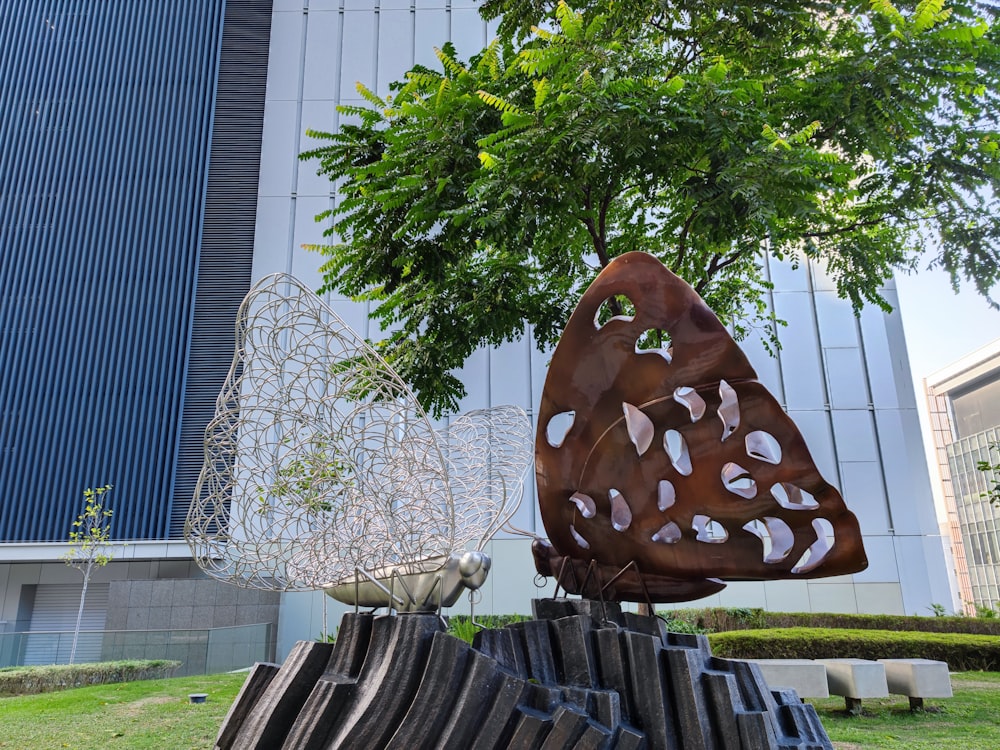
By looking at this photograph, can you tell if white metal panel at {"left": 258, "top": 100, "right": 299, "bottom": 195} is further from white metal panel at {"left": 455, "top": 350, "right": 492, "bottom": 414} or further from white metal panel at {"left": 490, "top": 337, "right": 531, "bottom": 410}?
white metal panel at {"left": 490, "top": 337, "right": 531, "bottom": 410}

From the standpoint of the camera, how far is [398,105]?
26.7 feet

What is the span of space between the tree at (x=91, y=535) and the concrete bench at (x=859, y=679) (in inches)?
577

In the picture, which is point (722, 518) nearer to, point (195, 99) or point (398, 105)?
point (398, 105)

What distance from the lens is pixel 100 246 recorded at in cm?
2081

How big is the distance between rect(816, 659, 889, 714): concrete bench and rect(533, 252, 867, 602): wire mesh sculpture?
151 inches

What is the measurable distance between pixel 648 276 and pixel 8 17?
2634 cm

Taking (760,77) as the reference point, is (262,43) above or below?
above

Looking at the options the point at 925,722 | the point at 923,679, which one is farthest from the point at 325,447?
the point at 925,722

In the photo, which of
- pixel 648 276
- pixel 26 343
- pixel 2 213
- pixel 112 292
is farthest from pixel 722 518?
pixel 2 213

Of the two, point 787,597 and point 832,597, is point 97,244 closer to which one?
point 787,597

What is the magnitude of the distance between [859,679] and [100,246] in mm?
20380

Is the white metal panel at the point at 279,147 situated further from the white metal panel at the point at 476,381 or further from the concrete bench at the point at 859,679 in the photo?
the concrete bench at the point at 859,679

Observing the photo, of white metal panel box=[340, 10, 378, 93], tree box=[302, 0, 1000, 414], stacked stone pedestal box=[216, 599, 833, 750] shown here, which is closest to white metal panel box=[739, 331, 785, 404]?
tree box=[302, 0, 1000, 414]

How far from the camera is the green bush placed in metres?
12.4
